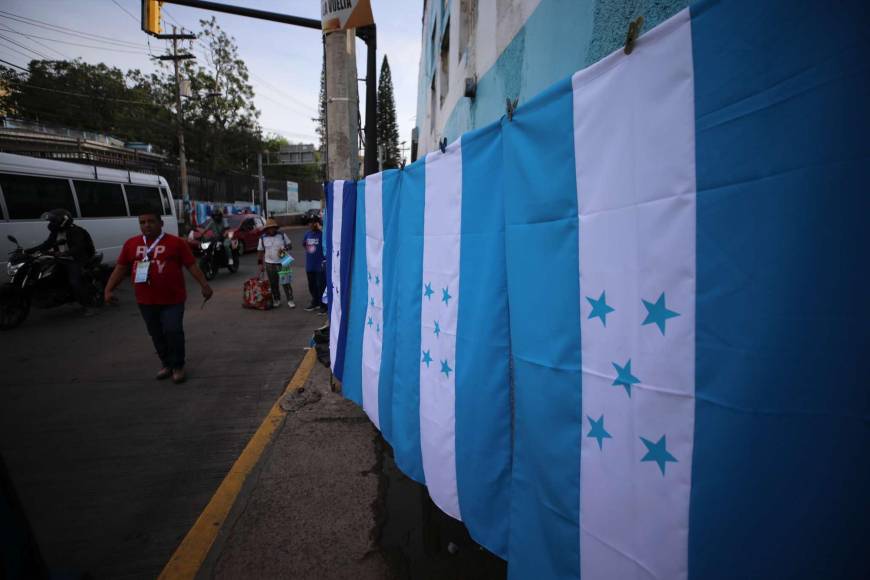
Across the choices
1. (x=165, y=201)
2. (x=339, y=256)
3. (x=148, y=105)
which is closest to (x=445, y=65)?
(x=339, y=256)

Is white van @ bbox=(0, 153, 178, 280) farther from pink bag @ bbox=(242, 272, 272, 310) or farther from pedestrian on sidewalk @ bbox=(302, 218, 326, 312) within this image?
pedestrian on sidewalk @ bbox=(302, 218, 326, 312)

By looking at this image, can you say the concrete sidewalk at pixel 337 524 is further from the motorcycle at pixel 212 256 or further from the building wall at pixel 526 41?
the motorcycle at pixel 212 256

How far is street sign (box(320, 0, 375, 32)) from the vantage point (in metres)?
4.27

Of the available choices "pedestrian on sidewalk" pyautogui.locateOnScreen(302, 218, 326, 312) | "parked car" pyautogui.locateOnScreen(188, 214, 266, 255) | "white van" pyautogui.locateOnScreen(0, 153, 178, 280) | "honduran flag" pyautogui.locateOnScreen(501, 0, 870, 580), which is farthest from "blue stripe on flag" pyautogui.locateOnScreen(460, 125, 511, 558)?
"parked car" pyautogui.locateOnScreen(188, 214, 266, 255)

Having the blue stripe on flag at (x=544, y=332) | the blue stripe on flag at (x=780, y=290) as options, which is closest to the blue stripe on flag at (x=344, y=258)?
the blue stripe on flag at (x=544, y=332)

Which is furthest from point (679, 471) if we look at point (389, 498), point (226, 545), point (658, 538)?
point (226, 545)

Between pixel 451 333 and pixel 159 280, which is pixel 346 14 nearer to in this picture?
pixel 159 280

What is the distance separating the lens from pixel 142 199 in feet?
41.5

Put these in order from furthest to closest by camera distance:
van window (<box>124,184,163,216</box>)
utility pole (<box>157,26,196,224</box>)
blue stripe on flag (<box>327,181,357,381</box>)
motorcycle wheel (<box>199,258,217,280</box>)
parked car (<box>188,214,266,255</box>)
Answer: utility pole (<box>157,26,196,224</box>) < parked car (<box>188,214,266,255</box>) < van window (<box>124,184,163,216</box>) < motorcycle wheel (<box>199,258,217,280</box>) < blue stripe on flag (<box>327,181,357,381</box>)

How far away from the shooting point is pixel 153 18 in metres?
7.68

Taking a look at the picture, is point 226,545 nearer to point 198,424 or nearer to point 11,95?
point 198,424

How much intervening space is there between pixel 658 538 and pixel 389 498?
1.97m

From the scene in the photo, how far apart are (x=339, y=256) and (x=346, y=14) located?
8.34 feet

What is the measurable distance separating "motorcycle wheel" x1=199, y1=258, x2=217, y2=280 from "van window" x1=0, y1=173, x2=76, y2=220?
3.05 metres
